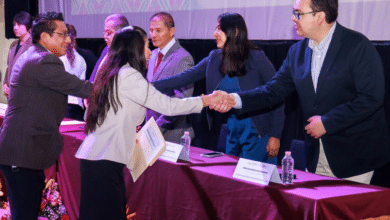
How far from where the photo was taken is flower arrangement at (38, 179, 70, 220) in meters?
3.33

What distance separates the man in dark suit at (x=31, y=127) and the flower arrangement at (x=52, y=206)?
2.54 feet

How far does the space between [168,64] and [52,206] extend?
132 centimetres

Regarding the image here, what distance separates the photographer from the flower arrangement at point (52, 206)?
3.33 metres

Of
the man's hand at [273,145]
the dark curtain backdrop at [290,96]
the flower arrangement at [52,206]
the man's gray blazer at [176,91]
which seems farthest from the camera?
the dark curtain backdrop at [290,96]

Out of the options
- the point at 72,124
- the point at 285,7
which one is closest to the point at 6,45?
the point at 72,124

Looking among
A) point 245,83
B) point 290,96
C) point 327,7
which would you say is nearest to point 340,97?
point 327,7

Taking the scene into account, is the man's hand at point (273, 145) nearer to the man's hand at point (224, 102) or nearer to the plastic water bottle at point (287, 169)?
the man's hand at point (224, 102)

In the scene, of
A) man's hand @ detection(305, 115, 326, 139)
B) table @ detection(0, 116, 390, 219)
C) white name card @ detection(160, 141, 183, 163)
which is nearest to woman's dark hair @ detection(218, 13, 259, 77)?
table @ detection(0, 116, 390, 219)

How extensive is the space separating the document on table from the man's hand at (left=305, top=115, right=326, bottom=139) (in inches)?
28.1

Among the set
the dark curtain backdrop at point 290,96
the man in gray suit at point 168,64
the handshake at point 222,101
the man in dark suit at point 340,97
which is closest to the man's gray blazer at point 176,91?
the man in gray suit at point 168,64

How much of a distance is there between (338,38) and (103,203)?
1.41m

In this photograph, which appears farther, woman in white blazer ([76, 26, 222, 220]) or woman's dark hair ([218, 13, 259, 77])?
woman's dark hair ([218, 13, 259, 77])

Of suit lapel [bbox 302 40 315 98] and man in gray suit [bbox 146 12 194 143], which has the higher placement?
suit lapel [bbox 302 40 315 98]

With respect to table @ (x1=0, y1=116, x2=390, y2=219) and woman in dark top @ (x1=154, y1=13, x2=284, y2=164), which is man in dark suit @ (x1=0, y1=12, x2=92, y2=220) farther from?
woman in dark top @ (x1=154, y1=13, x2=284, y2=164)
